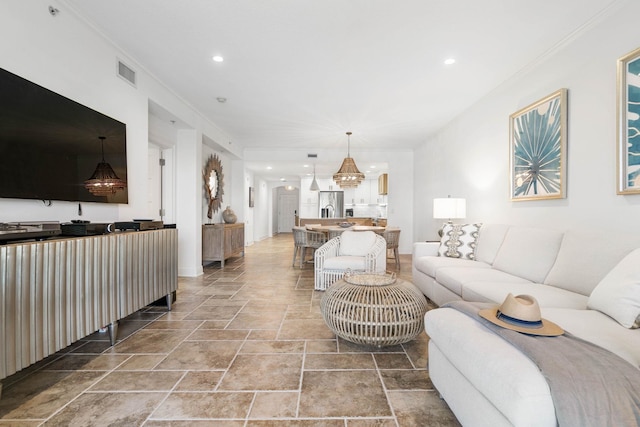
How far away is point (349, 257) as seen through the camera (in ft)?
12.7

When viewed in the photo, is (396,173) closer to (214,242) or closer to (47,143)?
(214,242)

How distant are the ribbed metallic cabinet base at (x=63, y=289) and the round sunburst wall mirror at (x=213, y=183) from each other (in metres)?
3.09

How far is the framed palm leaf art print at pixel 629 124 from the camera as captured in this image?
2.02 m

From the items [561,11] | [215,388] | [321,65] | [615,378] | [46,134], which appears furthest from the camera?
[321,65]

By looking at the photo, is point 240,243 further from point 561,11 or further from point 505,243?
point 561,11

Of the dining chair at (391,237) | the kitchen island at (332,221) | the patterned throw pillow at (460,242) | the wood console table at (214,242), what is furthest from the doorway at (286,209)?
the patterned throw pillow at (460,242)

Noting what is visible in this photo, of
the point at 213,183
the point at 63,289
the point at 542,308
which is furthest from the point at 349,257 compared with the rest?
the point at 213,183

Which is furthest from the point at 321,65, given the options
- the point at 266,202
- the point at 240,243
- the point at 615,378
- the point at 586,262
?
the point at 266,202

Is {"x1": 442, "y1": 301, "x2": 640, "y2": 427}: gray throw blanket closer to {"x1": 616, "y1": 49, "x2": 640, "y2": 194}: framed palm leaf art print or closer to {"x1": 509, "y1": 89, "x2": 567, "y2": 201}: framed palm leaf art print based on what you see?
{"x1": 616, "y1": 49, "x2": 640, "y2": 194}: framed palm leaf art print

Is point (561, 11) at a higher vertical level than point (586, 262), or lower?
higher

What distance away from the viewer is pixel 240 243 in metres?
6.48

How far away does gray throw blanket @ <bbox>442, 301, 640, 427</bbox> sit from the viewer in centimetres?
90

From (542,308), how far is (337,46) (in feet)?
8.78

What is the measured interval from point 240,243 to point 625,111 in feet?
20.0
